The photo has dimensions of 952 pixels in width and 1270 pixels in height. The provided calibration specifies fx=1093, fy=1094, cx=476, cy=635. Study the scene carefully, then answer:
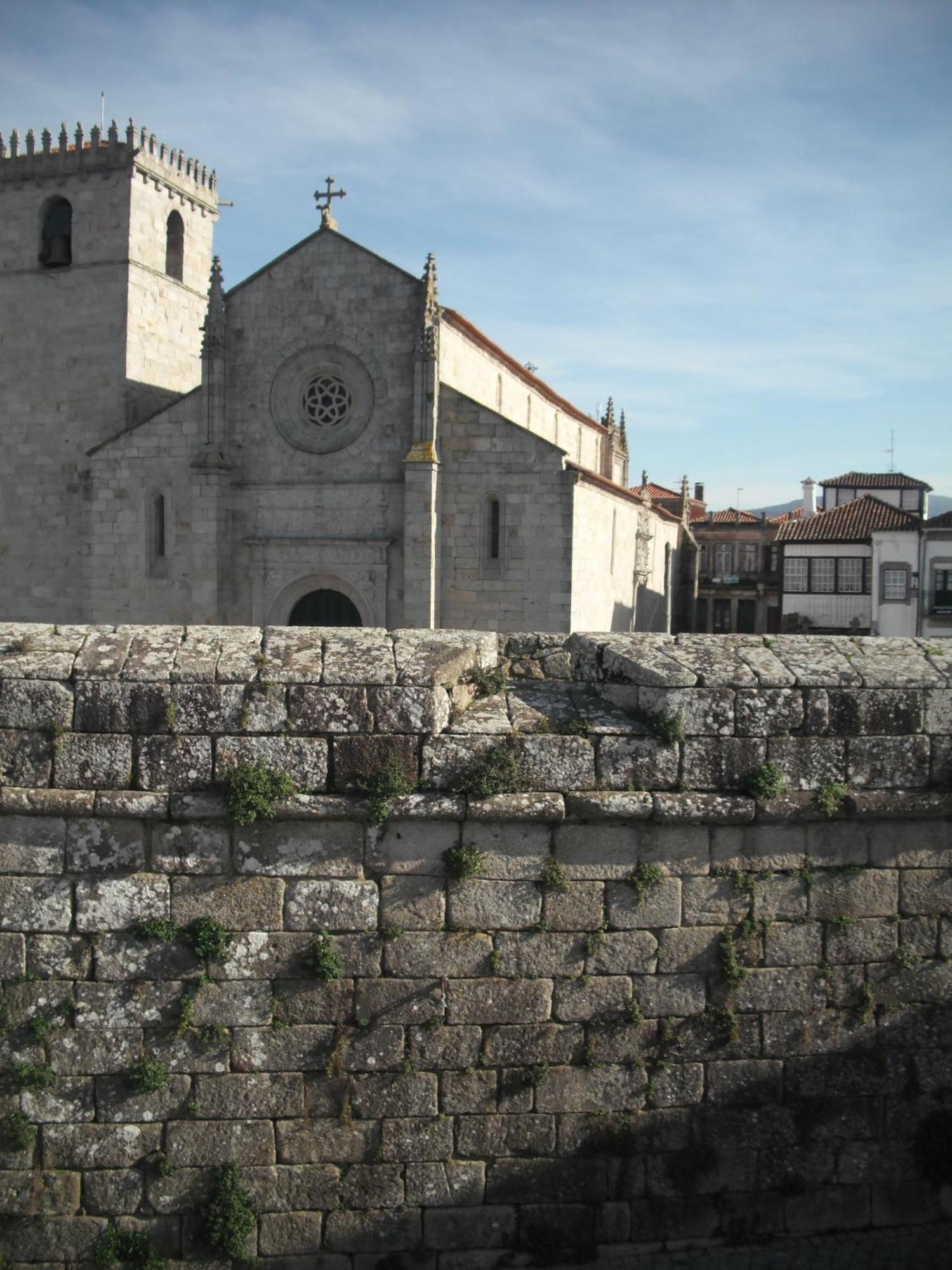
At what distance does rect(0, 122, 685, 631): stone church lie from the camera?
1975cm

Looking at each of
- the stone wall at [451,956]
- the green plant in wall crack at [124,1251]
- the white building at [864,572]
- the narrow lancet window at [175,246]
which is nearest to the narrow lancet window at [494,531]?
the narrow lancet window at [175,246]

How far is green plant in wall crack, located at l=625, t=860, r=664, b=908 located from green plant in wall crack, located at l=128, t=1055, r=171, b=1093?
9.05 feet

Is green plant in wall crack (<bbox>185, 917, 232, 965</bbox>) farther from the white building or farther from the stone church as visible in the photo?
the white building

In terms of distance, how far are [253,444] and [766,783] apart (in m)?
16.7

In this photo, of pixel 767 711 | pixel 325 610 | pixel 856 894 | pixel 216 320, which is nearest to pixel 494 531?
pixel 325 610

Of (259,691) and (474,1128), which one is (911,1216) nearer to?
(474,1128)

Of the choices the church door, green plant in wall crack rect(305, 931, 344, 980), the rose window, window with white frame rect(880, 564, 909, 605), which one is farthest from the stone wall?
window with white frame rect(880, 564, 909, 605)

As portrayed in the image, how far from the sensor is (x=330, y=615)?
21.1 m

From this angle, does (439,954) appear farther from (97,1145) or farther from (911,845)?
(911,845)

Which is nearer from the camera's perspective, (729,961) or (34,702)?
(34,702)

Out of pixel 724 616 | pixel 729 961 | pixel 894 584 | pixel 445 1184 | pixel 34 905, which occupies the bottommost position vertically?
pixel 445 1184

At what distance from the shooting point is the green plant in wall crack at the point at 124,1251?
5891 millimetres

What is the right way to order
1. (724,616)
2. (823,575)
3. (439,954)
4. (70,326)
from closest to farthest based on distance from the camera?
(439,954)
(70,326)
(823,575)
(724,616)

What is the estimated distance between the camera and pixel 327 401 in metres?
20.8
